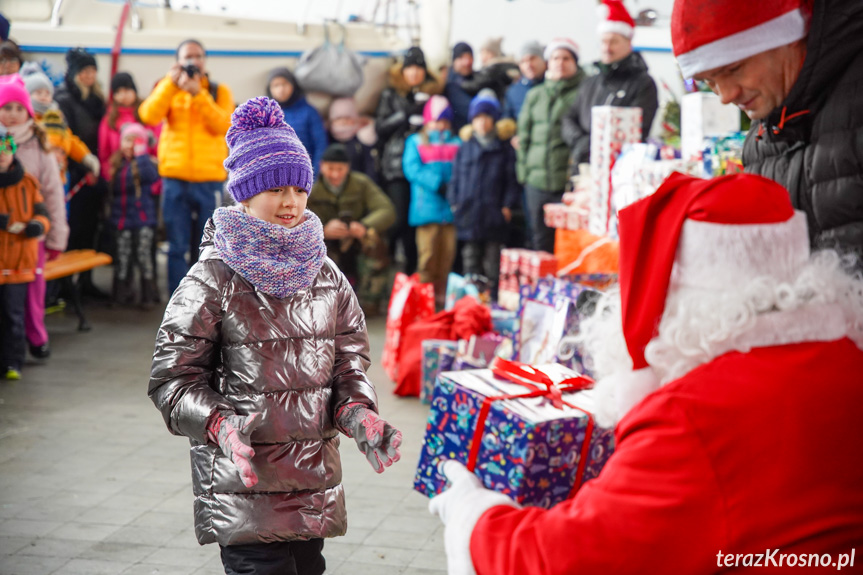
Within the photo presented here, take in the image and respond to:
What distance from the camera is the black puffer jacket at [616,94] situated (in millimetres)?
6004

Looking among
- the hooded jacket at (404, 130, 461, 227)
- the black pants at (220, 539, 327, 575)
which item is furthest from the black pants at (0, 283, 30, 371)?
the black pants at (220, 539, 327, 575)

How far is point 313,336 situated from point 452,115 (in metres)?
6.50

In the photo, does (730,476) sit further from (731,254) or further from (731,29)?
(731,29)

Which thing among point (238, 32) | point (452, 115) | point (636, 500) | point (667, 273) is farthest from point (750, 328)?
point (238, 32)

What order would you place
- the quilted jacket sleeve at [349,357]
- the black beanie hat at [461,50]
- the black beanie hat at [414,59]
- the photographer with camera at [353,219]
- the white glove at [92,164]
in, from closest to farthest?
the quilted jacket sleeve at [349,357], the photographer with camera at [353,219], the white glove at [92,164], the black beanie hat at [414,59], the black beanie hat at [461,50]

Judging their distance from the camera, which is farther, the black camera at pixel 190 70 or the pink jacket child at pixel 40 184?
the black camera at pixel 190 70

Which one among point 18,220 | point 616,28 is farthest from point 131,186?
point 616,28

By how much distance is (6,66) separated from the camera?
6.81 meters

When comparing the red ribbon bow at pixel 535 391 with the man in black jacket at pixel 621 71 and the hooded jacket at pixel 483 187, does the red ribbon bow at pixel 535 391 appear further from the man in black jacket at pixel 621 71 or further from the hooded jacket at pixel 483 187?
the hooded jacket at pixel 483 187

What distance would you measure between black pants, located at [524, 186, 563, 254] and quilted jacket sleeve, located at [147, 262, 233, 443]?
5.02 metres

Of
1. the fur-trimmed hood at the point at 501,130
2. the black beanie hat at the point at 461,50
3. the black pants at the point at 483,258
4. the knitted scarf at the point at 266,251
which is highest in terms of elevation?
the black beanie hat at the point at 461,50

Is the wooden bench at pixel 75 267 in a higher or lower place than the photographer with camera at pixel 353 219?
lower

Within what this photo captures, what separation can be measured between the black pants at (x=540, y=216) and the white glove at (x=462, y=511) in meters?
5.45

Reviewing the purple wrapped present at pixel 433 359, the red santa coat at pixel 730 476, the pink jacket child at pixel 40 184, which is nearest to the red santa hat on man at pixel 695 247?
the red santa coat at pixel 730 476
